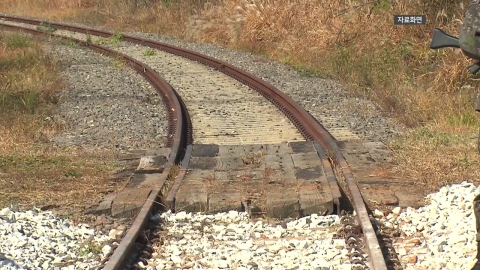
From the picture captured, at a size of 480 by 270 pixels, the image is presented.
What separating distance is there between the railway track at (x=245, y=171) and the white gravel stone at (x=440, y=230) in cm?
18

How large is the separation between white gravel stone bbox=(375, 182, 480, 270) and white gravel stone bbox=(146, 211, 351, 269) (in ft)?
1.49

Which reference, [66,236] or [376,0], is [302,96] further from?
[66,236]

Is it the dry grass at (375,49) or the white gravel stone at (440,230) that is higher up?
the white gravel stone at (440,230)

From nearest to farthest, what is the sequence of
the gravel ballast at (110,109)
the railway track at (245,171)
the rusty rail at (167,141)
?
the rusty rail at (167,141), the railway track at (245,171), the gravel ballast at (110,109)

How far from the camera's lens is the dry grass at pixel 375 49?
8.23m

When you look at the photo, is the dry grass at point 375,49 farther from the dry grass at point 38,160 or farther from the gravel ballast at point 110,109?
the gravel ballast at point 110,109

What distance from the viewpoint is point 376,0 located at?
16.7 m

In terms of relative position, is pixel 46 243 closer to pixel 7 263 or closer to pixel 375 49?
pixel 7 263

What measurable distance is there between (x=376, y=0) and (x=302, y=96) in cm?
533

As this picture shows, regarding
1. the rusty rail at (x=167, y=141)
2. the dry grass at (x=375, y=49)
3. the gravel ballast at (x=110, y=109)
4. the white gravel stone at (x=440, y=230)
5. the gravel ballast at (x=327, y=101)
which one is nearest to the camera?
the white gravel stone at (x=440, y=230)

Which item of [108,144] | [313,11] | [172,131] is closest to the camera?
[108,144]

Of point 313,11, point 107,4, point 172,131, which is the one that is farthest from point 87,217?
point 107,4

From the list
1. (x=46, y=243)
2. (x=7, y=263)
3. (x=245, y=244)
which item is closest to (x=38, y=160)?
(x=46, y=243)

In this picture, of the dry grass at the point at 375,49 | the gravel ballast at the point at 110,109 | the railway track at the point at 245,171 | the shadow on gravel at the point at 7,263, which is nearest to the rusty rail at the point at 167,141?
the railway track at the point at 245,171
